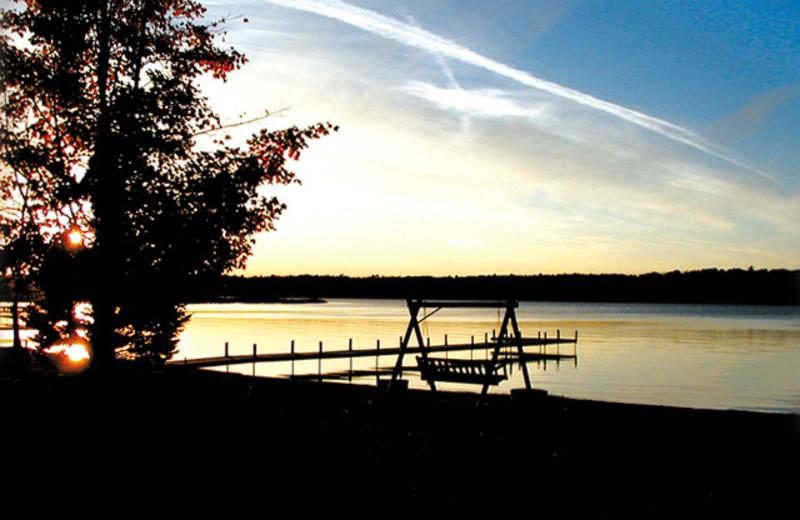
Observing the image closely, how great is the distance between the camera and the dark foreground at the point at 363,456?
28.0 ft

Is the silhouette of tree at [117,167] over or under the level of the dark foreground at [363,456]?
over

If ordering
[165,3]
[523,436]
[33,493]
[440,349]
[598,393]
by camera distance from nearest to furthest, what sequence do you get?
[33,493] → [523,436] → [165,3] → [598,393] → [440,349]

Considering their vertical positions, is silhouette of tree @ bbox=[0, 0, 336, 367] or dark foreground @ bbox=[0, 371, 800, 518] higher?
silhouette of tree @ bbox=[0, 0, 336, 367]

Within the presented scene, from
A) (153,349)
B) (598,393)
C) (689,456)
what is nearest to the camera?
(689,456)

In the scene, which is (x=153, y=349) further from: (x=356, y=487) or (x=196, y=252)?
(x=356, y=487)

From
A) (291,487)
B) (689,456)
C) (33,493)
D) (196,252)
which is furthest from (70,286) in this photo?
(689,456)

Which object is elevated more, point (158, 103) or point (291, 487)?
point (158, 103)

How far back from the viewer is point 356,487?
905cm

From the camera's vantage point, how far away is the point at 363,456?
422 inches

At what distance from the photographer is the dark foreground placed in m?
8.53

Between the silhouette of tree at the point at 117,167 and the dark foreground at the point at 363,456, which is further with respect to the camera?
the silhouette of tree at the point at 117,167

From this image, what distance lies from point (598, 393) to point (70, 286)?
35479 mm

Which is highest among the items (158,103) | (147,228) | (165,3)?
(165,3)

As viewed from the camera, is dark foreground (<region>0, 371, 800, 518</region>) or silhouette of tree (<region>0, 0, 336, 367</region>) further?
silhouette of tree (<region>0, 0, 336, 367</region>)
